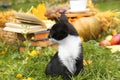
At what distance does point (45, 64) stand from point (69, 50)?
819mm

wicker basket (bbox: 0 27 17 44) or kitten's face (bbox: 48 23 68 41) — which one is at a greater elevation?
kitten's face (bbox: 48 23 68 41)

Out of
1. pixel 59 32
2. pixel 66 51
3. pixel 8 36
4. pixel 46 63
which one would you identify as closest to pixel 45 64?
pixel 46 63

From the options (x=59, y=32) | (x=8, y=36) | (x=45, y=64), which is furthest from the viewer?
(x=8, y=36)

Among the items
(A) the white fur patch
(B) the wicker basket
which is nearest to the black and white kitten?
(A) the white fur patch

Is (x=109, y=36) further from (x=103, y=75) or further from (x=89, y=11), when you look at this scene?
(x=103, y=75)

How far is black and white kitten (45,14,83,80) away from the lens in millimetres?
3328

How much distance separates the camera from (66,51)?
3.41 metres

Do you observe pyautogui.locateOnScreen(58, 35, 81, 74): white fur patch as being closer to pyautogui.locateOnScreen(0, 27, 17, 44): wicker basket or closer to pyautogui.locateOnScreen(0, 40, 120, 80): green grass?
pyautogui.locateOnScreen(0, 40, 120, 80): green grass

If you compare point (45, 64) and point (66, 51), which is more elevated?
point (66, 51)

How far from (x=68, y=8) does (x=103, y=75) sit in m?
2.81

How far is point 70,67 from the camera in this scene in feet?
11.5

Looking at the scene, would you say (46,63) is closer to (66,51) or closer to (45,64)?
(45,64)

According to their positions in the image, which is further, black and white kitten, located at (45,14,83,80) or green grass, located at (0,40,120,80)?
green grass, located at (0,40,120,80)

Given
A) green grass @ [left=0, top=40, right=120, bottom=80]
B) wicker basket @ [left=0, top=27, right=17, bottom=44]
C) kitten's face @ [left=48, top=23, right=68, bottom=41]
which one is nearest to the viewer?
kitten's face @ [left=48, top=23, right=68, bottom=41]
